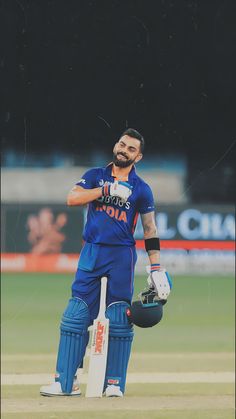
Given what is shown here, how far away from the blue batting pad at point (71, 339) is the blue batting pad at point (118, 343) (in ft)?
0.49

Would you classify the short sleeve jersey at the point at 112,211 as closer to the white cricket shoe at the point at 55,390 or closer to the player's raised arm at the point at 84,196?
the player's raised arm at the point at 84,196

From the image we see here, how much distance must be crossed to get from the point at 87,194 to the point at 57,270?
1072 centimetres

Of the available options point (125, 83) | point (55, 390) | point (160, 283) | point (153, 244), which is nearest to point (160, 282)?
point (160, 283)

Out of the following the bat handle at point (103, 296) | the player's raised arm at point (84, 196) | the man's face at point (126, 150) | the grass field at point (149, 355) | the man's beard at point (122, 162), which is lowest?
the grass field at point (149, 355)

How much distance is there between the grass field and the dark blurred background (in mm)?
5186

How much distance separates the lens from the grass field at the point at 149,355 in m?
6.04

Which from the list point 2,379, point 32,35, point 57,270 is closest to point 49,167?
point 32,35

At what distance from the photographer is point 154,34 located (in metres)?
20.1

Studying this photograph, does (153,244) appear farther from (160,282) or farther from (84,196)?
(84,196)

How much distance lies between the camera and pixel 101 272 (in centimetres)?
593

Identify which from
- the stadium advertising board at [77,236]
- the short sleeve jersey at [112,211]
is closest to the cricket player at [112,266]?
the short sleeve jersey at [112,211]

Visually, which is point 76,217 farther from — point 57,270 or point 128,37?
point 128,37

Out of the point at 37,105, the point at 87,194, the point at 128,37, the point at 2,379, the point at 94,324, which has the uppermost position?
the point at 128,37

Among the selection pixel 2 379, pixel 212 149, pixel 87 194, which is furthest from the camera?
pixel 212 149
